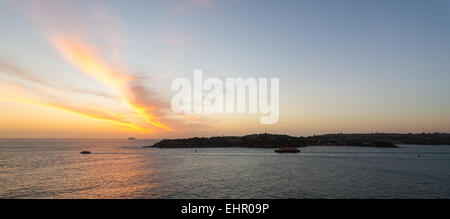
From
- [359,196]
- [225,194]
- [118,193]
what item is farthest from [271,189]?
[118,193]

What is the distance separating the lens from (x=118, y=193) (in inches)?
1264

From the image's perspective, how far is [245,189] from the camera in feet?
109
